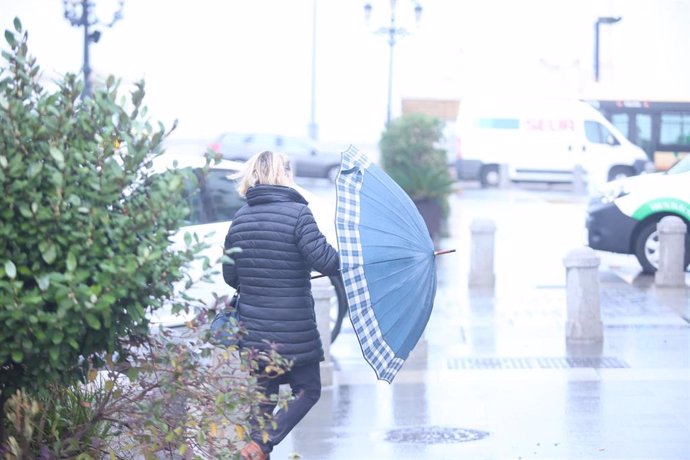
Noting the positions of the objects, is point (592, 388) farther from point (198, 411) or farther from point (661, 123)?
point (661, 123)

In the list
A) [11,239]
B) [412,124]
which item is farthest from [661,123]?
[11,239]

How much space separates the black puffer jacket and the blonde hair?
95 mm

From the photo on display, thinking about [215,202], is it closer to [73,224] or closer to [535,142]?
[73,224]

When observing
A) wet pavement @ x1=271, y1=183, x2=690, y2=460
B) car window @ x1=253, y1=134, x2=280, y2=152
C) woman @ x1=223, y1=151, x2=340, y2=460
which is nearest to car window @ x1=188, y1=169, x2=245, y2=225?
wet pavement @ x1=271, y1=183, x2=690, y2=460

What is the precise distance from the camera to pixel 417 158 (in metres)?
19.3

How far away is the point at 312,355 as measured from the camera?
567 cm

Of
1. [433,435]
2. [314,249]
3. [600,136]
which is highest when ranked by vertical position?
[600,136]

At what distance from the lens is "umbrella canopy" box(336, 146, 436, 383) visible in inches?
218

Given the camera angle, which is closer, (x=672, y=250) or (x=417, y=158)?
(x=672, y=250)

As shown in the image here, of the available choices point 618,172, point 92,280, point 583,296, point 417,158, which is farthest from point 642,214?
point 618,172

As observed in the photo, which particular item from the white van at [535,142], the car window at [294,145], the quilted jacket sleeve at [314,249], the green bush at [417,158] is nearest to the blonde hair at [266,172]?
the quilted jacket sleeve at [314,249]

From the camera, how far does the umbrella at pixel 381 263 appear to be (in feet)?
18.2

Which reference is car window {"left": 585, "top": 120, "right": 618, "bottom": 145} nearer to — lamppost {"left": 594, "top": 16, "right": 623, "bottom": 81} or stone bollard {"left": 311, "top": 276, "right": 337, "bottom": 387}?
lamppost {"left": 594, "top": 16, "right": 623, "bottom": 81}

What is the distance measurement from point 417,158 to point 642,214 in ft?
19.4
